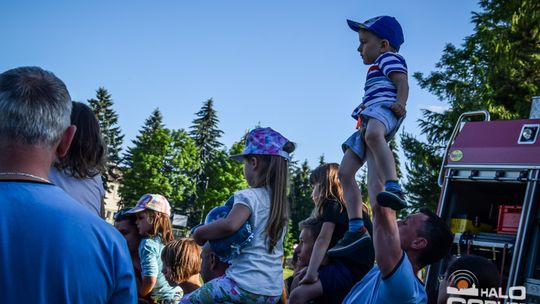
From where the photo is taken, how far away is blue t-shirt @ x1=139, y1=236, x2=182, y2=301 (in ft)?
17.7

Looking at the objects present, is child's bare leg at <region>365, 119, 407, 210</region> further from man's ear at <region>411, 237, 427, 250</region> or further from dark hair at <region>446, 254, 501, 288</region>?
dark hair at <region>446, 254, 501, 288</region>

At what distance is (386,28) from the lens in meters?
3.97

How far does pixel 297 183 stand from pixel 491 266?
76.6 m

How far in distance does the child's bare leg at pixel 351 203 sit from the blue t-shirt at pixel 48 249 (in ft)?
8.27

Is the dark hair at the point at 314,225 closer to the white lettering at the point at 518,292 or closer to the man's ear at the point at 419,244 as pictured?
the man's ear at the point at 419,244

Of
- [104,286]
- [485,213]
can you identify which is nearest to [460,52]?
[485,213]

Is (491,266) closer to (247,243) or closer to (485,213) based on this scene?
(247,243)

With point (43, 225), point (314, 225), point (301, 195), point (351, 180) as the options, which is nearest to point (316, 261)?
point (314, 225)

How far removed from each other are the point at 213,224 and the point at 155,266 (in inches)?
86.4

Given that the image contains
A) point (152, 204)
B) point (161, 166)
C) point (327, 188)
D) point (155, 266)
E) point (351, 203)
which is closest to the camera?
point (351, 203)

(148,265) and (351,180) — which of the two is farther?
(148,265)

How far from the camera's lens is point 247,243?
143 inches

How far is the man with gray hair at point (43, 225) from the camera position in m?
1.58

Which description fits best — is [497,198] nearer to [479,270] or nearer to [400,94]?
[479,270]
